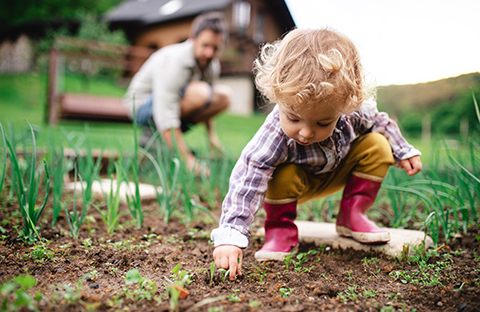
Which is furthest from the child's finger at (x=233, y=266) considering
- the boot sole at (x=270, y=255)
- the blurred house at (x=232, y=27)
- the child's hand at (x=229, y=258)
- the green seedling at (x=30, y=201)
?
the blurred house at (x=232, y=27)

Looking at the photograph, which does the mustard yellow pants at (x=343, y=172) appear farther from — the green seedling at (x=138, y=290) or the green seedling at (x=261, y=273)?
the green seedling at (x=138, y=290)

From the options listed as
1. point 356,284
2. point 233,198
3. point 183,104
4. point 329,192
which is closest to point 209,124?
point 183,104

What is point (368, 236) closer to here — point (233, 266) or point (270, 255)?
point (270, 255)

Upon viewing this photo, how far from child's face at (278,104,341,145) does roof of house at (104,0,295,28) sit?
1463cm

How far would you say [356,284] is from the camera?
1.04 m

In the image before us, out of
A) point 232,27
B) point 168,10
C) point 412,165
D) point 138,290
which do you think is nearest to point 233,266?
point 138,290

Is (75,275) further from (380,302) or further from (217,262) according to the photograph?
(380,302)

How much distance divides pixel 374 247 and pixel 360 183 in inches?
9.8

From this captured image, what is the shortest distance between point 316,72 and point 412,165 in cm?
64

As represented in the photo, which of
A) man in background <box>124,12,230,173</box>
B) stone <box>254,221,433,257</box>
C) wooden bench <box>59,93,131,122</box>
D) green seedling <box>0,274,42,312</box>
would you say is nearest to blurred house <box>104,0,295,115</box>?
wooden bench <box>59,93,131,122</box>

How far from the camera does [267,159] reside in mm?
1203

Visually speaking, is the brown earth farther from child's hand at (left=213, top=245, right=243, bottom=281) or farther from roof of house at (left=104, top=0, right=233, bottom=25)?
Answer: roof of house at (left=104, top=0, right=233, bottom=25)

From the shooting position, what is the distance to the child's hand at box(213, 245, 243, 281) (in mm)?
1045

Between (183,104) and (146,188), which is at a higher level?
(183,104)
